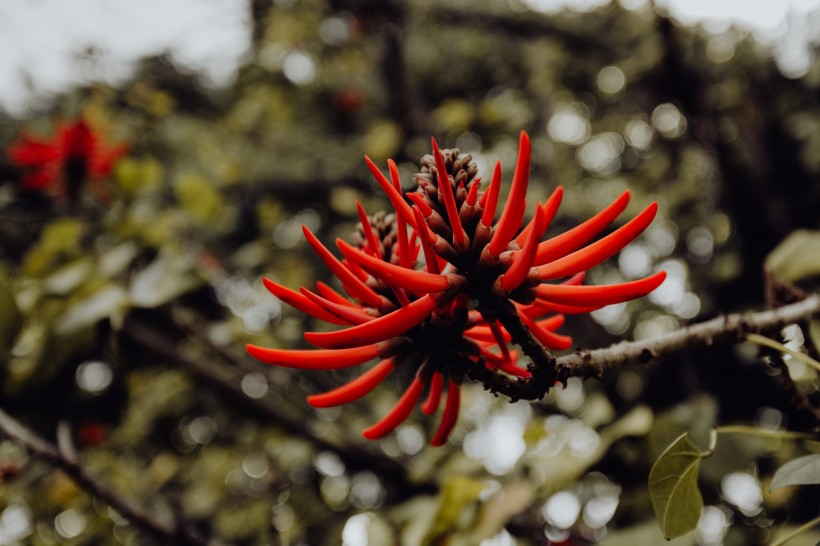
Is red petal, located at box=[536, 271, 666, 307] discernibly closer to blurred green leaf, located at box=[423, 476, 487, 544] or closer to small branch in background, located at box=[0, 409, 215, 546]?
blurred green leaf, located at box=[423, 476, 487, 544]

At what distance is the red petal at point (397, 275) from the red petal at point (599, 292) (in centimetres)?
10

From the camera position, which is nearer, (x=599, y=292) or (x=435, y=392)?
(x=599, y=292)

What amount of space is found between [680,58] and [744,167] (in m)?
0.57

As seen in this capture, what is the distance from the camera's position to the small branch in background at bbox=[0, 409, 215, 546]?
95 cm

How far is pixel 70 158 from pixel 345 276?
1746mm

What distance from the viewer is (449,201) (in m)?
0.49

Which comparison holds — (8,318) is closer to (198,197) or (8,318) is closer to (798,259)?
(198,197)

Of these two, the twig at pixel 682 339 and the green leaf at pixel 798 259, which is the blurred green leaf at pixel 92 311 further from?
the green leaf at pixel 798 259

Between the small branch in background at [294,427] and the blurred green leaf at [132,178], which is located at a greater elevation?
the blurred green leaf at [132,178]

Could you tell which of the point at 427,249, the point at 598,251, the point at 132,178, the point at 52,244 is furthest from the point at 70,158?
the point at 598,251

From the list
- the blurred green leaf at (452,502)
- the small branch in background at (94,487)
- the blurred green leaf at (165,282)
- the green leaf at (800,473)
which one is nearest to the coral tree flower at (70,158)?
the blurred green leaf at (165,282)

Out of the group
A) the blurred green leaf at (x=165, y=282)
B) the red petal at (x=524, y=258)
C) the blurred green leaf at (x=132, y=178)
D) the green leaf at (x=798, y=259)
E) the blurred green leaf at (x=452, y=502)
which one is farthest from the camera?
the blurred green leaf at (x=132, y=178)

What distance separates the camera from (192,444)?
144 inches

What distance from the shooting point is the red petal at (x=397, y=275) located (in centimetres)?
46
